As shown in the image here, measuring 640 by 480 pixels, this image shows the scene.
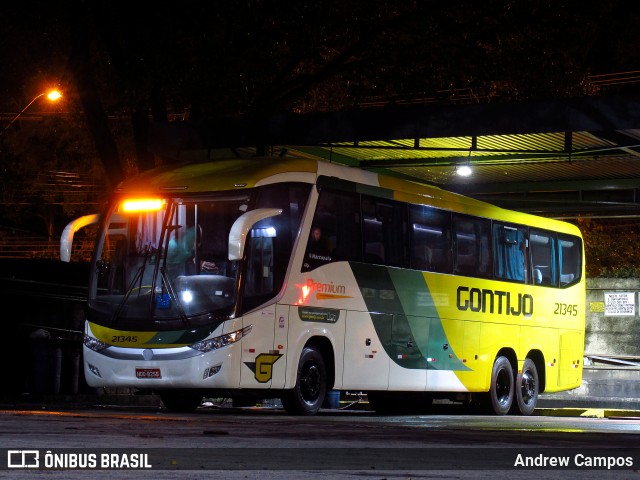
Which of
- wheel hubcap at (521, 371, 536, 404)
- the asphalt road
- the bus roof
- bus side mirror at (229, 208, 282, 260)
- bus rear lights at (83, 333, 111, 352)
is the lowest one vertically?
the asphalt road

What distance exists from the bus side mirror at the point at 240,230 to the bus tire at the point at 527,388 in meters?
8.74

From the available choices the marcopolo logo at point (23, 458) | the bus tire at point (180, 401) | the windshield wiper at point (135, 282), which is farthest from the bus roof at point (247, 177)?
the marcopolo logo at point (23, 458)

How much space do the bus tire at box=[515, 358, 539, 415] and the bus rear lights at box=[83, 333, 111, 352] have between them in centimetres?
882

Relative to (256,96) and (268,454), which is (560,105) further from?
(268,454)

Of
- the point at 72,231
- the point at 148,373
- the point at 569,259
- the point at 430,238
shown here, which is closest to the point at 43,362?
the point at 72,231

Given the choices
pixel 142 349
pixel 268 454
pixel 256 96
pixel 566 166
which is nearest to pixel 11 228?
pixel 256 96

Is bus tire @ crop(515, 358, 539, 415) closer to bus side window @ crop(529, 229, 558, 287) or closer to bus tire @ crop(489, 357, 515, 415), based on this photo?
bus tire @ crop(489, 357, 515, 415)

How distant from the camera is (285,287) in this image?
60.5ft

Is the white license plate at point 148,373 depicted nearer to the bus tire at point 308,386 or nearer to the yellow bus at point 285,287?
the yellow bus at point 285,287

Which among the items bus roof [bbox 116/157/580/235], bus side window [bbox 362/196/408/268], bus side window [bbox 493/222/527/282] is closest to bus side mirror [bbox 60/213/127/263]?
bus roof [bbox 116/157/580/235]

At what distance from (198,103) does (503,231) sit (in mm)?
7112

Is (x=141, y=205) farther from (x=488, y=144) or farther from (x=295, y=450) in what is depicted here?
(x=295, y=450)

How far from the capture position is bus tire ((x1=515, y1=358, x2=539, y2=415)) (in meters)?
24.6

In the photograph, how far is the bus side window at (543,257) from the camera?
25125mm
